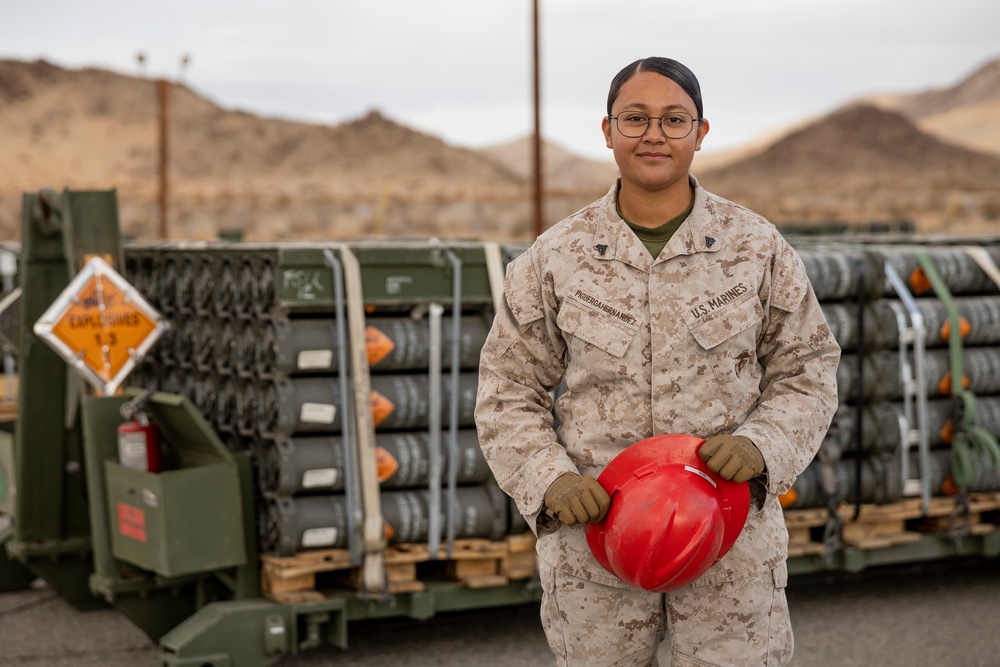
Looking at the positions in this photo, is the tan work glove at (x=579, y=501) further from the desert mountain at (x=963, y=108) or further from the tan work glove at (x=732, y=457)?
the desert mountain at (x=963, y=108)

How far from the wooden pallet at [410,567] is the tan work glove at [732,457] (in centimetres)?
322

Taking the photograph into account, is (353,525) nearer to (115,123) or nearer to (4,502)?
(4,502)

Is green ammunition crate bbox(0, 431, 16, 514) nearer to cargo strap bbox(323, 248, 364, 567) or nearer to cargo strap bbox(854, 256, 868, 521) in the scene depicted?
cargo strap bbox(323, 248, 364, 567)

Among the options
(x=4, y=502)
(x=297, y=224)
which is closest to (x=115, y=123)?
Result: (x=297, y=224)

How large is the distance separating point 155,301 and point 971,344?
4.46m

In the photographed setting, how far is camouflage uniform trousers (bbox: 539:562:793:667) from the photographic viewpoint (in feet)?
10.8

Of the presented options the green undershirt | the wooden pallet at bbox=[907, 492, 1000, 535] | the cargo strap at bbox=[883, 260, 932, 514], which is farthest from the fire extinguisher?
the wooden pallet at bbox=[907, 492, 1000, 535]

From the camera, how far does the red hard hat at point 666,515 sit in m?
3.06

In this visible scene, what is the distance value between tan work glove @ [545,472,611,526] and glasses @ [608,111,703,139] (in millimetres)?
860

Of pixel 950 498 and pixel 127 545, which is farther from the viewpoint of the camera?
pixel 950 498

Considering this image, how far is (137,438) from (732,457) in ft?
12.1

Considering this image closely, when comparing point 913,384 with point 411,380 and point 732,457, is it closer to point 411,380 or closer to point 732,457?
point 411,380

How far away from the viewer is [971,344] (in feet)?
24.4

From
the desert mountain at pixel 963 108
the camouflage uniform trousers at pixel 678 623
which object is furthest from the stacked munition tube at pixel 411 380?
the desert mountain at pixel 963 108
